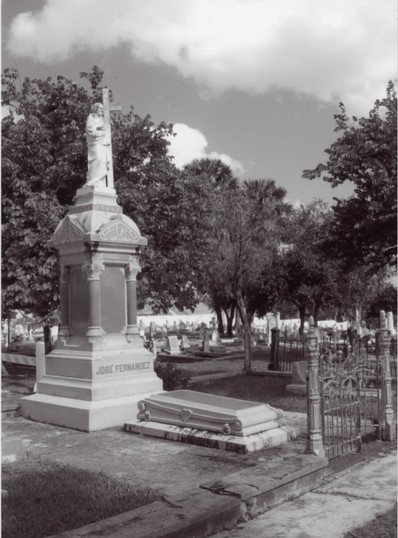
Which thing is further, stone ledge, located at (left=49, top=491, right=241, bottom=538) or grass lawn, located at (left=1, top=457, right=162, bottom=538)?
grass lawn, located at (left=1, top=457, right=162, bottom=538)

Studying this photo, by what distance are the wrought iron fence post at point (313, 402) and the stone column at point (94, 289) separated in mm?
4266

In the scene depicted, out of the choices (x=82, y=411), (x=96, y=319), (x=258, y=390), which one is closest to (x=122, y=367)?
(x=96, y=319)

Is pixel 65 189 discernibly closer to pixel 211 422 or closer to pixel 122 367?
pixel 122 367

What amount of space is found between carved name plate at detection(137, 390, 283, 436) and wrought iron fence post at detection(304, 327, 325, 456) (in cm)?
95

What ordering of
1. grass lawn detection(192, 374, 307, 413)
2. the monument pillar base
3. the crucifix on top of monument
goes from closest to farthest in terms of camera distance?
1. the monument pillar base
2. the crucifix on top of monument
3. grass lawn detection(192, 374, 307, 413)

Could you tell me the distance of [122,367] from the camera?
10352mm

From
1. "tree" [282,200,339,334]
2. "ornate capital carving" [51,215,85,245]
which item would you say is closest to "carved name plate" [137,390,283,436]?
"ornate capital carving" [51,215,85,245]

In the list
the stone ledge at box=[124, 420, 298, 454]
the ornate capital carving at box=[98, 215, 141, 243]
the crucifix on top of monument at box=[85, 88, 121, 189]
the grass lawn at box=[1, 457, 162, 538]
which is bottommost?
the grass lawn at box=[1, 457, 162, 538]

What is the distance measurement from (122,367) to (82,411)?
3.83 feet

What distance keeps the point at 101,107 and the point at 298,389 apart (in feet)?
23.0

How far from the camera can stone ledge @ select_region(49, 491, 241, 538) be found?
4.54m

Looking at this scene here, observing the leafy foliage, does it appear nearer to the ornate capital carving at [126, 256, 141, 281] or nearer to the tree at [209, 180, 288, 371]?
the ornate capital carving at [126, 256, 141, 281]

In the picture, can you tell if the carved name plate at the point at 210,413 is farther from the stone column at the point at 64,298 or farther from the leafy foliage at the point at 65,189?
the leafy foliage at the point at 65,189

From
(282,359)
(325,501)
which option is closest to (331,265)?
(282,359)
